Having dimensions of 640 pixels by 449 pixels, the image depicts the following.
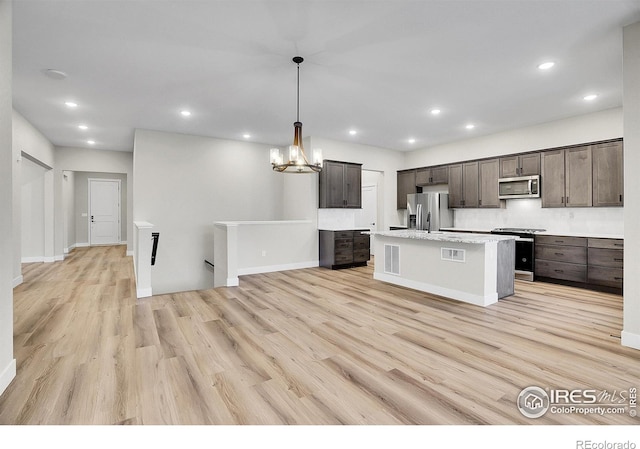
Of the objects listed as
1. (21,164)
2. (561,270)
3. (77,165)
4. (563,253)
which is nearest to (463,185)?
(563,253)

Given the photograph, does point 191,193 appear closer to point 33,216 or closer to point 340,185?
point 340,185

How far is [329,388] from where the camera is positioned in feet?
7.14

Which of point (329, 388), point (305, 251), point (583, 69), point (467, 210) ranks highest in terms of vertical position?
point (583, 69)

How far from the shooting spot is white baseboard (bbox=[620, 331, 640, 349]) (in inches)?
109

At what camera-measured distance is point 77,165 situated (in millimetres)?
8188

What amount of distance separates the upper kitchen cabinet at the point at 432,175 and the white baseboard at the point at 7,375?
289 inches

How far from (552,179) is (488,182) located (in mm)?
1113

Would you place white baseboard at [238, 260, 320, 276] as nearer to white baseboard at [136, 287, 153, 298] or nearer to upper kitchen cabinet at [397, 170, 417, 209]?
white baseboard at [136, 287, 153, 298]

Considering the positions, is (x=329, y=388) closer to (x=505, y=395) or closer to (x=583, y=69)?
(x=505, y=395)

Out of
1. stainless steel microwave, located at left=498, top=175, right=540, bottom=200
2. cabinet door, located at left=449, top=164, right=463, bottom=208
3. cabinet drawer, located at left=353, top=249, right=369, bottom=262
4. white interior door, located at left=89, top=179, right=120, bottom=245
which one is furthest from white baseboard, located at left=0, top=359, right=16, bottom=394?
white interior door, located at left=89, top=179, right=120, bottom=245

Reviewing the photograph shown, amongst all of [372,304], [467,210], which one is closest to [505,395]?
[372,304]

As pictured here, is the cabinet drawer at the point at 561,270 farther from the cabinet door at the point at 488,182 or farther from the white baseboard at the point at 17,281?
the white baseboard at the point at 17,281

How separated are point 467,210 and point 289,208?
13.1ft

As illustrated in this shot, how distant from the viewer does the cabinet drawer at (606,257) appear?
4.65 metres
